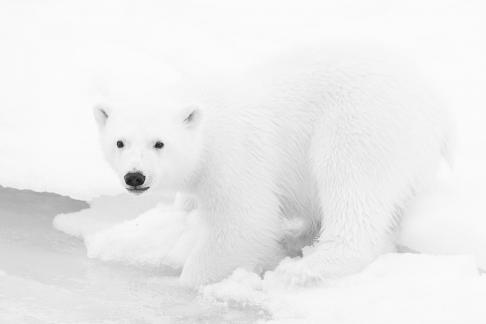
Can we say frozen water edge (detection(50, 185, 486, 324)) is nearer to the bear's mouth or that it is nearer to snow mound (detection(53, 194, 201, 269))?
snow mound (detection(53, 194, 201, 269))

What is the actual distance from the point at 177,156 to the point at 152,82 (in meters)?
2.98

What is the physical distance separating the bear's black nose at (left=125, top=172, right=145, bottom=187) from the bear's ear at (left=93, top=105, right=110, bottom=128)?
533 mm

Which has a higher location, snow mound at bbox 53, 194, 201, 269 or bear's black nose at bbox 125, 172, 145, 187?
snow mound at bbox 53, 194, 201, 269

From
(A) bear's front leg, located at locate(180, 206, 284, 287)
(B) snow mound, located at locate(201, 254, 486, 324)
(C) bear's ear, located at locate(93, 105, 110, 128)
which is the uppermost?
(C) bear's ear, located at locate(93, 105, 110, 128)

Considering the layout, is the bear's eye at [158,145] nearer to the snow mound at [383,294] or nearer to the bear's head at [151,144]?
the bear's head at [151,144]

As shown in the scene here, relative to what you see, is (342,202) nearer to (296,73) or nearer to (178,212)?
(296,73)

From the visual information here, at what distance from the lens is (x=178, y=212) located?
5781mm

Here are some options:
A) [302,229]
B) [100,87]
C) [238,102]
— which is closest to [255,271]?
[302,229]

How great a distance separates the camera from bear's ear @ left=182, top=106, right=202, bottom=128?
4757 millimetres

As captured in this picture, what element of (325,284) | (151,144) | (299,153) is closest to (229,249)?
(325,284)

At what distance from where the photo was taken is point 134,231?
5555 millimetres

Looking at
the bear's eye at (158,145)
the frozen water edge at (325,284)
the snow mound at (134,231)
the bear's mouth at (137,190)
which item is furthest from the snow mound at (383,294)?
the bear's eye at (158,145)

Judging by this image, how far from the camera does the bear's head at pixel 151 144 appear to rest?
4.53 m

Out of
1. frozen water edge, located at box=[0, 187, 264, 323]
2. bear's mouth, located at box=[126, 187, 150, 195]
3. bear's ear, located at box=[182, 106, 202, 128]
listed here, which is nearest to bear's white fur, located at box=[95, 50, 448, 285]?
bear's ear, located at box=[182, 106, 202, 128]
